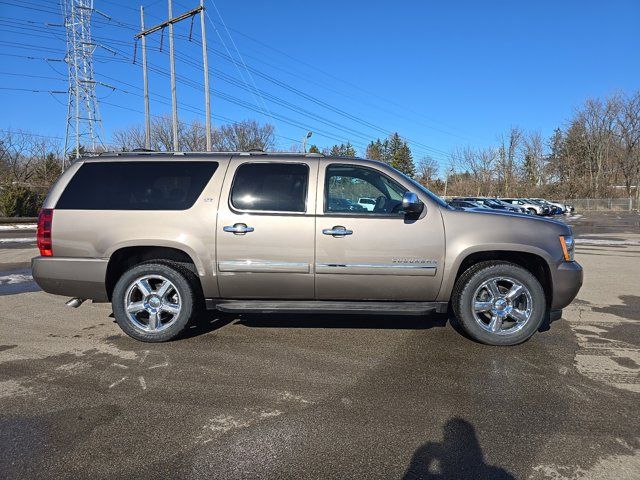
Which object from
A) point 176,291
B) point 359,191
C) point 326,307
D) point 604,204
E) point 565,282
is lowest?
point 326,307

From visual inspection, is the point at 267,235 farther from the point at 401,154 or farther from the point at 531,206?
the point at 401,154

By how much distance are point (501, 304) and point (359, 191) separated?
185 cm

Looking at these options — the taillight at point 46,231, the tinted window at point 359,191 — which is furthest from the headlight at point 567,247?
the taillight at point 46,231

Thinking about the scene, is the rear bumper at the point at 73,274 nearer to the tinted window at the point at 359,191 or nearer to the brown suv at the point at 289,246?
the brown suv at the point at 289,246

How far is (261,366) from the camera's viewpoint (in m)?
3.96

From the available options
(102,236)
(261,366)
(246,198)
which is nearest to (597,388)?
(261,366)

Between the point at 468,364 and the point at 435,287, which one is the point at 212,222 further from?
the point at 468,364

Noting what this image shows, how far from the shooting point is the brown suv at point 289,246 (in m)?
4.32

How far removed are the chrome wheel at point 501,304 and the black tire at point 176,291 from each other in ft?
9.57

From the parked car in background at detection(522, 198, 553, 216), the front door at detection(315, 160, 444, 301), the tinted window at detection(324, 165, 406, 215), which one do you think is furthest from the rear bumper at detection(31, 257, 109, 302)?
the parked car in background at detection(522, 198, 553, 216)

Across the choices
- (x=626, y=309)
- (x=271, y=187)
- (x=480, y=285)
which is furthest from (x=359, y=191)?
(x=626, y=309)

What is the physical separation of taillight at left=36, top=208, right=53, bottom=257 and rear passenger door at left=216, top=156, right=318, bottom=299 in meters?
1.73

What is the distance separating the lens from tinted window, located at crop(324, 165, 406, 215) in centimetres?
445

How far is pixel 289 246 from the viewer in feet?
14.2
